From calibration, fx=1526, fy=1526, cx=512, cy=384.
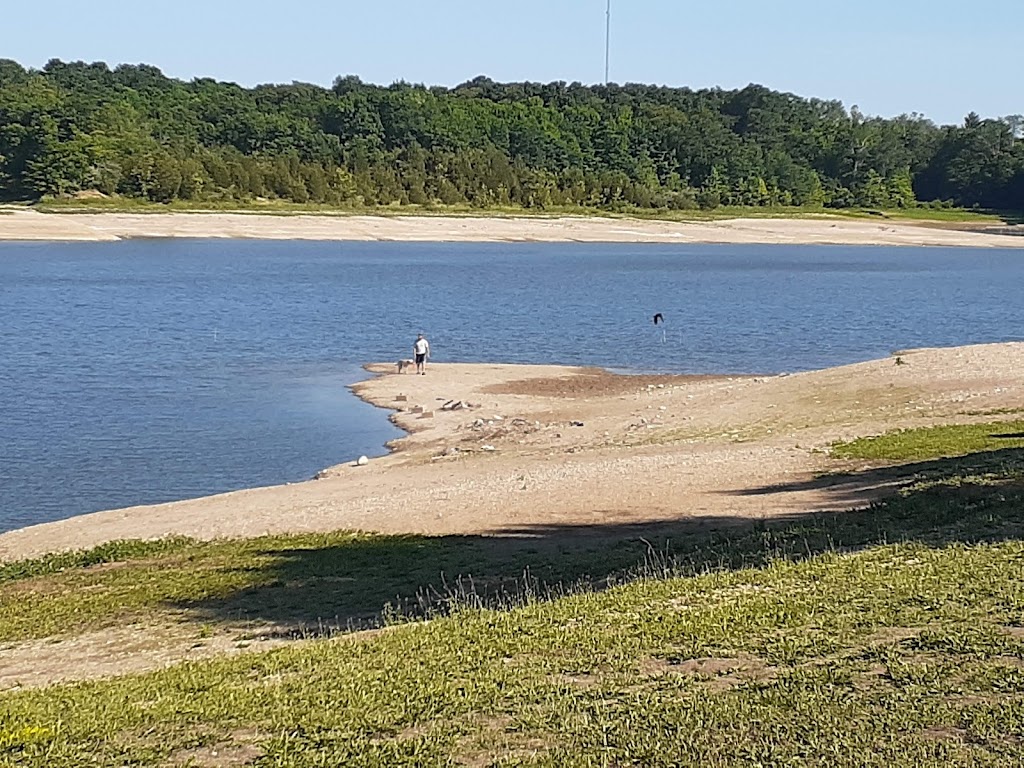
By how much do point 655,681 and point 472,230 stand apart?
117 meters

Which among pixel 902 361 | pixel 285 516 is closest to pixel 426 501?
pixel 285 516

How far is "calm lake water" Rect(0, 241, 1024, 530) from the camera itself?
94.3ft

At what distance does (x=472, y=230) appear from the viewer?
124938 millimetres

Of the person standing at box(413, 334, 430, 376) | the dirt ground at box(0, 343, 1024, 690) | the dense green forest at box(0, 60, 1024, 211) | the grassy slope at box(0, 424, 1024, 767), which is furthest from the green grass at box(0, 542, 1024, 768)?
the dense green forest at box(0, 60, 1024, 211)

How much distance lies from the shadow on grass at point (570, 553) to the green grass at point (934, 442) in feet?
6.96

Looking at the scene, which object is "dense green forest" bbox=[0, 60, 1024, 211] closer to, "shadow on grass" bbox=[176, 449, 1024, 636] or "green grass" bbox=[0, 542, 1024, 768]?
"shadow on grass" bbox=[176, 449, 1024, 636]

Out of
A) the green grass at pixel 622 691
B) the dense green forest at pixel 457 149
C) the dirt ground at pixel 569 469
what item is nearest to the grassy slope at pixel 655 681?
the green grass at pixel 622 691

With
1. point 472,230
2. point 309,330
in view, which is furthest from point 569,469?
point 472,230

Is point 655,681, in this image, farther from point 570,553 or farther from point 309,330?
point 309,330

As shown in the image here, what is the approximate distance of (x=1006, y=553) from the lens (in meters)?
11.5

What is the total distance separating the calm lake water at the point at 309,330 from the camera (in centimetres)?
2873

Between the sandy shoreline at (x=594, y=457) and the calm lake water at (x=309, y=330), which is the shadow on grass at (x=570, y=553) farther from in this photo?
the calm lake water at (x=309, y=330)

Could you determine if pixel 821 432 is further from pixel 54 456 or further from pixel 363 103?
pixel 363 103

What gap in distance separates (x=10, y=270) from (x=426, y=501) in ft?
210
